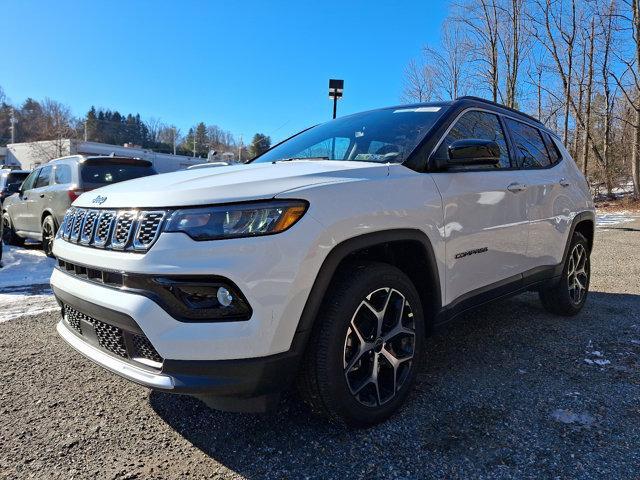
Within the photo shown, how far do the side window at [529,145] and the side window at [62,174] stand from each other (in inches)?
266

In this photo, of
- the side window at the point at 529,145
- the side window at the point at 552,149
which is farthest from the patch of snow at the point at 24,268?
the side window at the point at 552,149

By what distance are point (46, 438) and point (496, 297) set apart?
2816mm

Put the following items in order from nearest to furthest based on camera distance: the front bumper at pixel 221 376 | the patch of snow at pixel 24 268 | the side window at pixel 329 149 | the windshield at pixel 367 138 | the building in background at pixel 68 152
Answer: the front bumper at pixel 221 376 < the windshield at pixel 367 138 < the side window at pixel 329 149 < the patch of snow at pixel 24 268 < the building in background at pixel 68 152

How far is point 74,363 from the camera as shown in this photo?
10.7 feet

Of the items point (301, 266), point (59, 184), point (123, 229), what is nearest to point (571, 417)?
point (301, 266)

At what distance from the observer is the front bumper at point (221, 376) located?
6.13 feet

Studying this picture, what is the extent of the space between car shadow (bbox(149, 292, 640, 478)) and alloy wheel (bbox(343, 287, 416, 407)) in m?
0.18

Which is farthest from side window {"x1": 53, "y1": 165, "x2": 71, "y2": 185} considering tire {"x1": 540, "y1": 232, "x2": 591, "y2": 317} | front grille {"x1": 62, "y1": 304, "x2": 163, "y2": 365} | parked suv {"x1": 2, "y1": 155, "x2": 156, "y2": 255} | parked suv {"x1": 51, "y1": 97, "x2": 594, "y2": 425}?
tire {"x1": 540, "y1": 232, "x2": 591, "y2": 317}

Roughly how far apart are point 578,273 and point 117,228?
418 centimetres

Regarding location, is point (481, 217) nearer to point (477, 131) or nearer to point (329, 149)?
point (477, 131)

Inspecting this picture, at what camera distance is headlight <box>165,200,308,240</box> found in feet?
6.21

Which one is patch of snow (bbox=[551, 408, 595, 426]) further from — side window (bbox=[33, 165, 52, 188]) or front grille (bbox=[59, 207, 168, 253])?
side window (bbox=[33, 165, 52, 188])

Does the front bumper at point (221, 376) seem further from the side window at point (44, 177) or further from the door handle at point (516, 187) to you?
the side window at point (44, 177)

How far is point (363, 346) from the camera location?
7.50 ft
